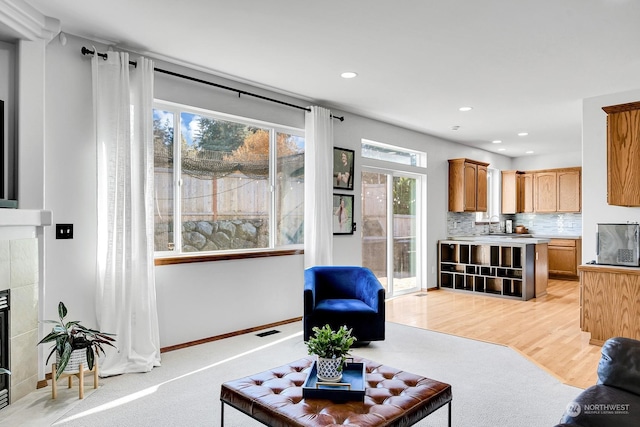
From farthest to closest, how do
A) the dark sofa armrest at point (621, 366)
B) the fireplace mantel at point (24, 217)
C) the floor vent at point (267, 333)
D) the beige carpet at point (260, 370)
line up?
1. the floor vent at point (267, 333)
2. the fireplace mantel at point (24, 217)
3. the beige carpet at point (260, 370)
4. the dark sofa armrest at point (621, 366)

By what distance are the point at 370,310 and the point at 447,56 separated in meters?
2.36

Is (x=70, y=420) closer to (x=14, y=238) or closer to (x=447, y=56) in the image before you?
(x=14, y=238)

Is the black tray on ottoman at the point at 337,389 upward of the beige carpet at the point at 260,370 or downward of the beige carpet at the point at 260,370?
upward

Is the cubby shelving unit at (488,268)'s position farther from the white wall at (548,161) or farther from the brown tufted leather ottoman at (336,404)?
the brown tufted leather ottoman at (336,404)

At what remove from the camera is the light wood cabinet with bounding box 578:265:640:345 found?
152 inches

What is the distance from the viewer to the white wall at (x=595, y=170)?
15.0ft

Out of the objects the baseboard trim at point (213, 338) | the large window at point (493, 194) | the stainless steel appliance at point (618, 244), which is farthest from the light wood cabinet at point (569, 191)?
the baseboard trim at point (213, 338)

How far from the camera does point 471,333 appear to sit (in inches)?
175

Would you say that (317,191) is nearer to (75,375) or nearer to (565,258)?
(75,375)

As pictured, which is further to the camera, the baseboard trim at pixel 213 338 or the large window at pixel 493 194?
the large window at pixel 493 194

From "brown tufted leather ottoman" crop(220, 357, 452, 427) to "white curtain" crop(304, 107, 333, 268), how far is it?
2.63 m

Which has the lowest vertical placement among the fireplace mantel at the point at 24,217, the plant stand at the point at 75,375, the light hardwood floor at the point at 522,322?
the light hardwood floor at the point at 522,322

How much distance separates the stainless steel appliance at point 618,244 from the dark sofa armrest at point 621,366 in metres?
2.77

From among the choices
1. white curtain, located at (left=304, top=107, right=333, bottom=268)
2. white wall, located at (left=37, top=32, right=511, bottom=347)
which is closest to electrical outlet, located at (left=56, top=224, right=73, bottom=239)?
white wall, located at (left=37, top=32, right=511, bottom=347)
